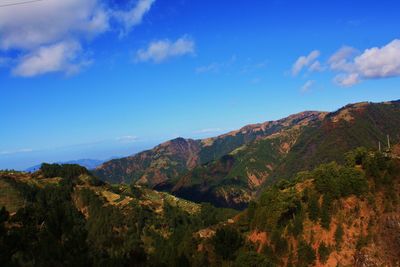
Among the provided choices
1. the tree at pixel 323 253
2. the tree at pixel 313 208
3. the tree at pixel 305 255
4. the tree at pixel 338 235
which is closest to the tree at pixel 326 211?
the tree at pixel 313 208

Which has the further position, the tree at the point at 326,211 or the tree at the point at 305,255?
the tree at the point at 326,211

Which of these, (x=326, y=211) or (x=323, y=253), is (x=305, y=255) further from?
(x=326, y=211)

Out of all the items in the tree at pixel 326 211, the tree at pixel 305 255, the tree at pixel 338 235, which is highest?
the tree at pixel 326 211

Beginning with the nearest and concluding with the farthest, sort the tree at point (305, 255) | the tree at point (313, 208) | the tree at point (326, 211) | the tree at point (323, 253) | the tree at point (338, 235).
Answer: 1. the tree at point (323, 253)
2. the tree at point (305, 255)
3. the tree at point (338, 235)
4. the tree at point (326, 211)
5. the tree at point (313, 208)

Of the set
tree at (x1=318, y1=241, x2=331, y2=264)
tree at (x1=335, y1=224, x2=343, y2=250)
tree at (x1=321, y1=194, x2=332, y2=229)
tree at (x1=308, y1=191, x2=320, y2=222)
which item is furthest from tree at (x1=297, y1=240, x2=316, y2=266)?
tree at (x1=308, y1=191, x2=320, y2=222)

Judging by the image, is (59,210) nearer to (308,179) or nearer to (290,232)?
(290,232)

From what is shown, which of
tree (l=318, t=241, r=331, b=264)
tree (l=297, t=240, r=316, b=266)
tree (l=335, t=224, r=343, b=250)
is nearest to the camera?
tree (l=318, t=241, r=331, b=264)

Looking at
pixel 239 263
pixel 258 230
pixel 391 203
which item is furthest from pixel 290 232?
pixel 239 263

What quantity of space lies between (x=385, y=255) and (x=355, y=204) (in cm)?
1653

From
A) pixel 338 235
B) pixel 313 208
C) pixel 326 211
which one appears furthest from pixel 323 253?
pixel 313 208

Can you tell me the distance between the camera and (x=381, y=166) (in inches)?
4200

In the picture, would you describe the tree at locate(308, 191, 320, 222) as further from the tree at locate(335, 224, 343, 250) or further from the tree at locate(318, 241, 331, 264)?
the tree at locate(318, 241, 331, 264)

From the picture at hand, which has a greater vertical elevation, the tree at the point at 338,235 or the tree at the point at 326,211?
the tree at the point at 326,211

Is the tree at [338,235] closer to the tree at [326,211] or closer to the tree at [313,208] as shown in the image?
the tree at [326,211]
